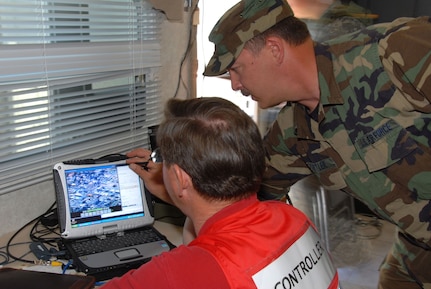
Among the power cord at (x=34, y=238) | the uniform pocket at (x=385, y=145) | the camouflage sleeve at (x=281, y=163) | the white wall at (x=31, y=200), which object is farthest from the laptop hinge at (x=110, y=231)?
the uniform pocket at (x=385, y=145)

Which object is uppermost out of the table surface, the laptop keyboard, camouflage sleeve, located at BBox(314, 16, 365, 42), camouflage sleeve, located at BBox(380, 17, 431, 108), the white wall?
camouflage sleeve, located at BBox(314, 16, 365, 42)

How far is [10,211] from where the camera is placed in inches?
66.1

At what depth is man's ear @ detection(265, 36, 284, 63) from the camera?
144cm

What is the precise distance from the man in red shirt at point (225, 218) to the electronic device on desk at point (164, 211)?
0.70m

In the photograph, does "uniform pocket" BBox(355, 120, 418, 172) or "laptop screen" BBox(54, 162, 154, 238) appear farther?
"laptop screen" BBox(54, 162, 154, 238)

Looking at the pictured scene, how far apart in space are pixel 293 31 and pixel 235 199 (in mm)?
668

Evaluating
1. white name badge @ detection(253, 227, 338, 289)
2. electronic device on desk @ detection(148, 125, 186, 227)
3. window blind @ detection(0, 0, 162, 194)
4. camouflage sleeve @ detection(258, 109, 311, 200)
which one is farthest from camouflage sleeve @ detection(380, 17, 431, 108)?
window blind @ detection(0, 0, 162, 194)

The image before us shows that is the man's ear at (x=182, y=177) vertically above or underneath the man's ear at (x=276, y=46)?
underneath

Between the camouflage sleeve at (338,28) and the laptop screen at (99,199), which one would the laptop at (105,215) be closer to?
the laptop screen at (99,199)

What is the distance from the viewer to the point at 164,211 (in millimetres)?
1826

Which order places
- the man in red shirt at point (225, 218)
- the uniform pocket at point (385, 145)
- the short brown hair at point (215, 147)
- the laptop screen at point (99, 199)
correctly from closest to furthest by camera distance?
the man in red shirt at point (225, 218) → the short brown hair at point (215, 147) → the uniform pocket at point (385, 145) → the laptop screen at point (99, 199)

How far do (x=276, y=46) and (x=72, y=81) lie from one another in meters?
0.84

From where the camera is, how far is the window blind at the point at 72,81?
1.62 metres

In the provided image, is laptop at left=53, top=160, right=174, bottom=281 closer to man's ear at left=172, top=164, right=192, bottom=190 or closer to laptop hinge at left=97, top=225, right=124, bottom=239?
laptop hinge at left=97, top=225, right=124, bottom=239
